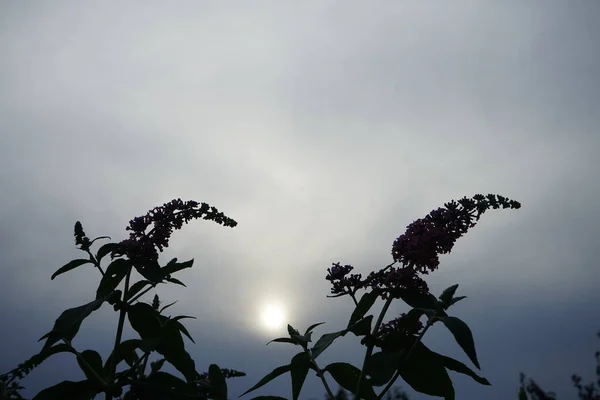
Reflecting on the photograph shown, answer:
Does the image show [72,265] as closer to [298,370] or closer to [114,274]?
[114,274]

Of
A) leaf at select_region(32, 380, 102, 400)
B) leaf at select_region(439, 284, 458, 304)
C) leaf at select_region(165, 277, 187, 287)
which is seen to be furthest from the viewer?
leaf at select_region(165, 277, 187, 287)

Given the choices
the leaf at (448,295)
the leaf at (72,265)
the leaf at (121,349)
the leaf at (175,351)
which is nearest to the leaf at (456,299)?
the leaf at (448,295)

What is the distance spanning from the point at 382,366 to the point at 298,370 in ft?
1.96

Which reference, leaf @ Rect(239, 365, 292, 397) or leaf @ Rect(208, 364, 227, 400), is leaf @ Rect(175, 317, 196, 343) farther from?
leaf @ Rect(239, 365, 292, 397)

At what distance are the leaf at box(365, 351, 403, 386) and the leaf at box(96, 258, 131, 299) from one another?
6.80ft

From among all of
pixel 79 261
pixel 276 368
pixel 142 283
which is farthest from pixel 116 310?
pixel 276 368

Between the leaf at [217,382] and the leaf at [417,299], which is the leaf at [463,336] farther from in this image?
the leaf at [217,382]

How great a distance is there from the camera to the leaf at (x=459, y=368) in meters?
3.16

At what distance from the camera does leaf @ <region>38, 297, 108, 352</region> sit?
341 centimetres

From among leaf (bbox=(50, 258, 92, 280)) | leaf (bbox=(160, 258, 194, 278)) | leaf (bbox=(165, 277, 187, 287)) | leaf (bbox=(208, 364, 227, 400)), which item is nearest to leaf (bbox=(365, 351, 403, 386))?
leaf (bbox=(208, 364, 227, 400))

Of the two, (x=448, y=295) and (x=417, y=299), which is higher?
(x=417, y=299)

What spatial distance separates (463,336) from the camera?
262 centimetres

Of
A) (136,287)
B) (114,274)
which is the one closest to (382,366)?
(136,287)

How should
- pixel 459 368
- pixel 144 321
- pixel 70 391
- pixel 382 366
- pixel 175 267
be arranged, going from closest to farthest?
pixel 382 366 < pixel 459 368 < pixel 70 391 < pixel 144 321 < pixel 175 267
